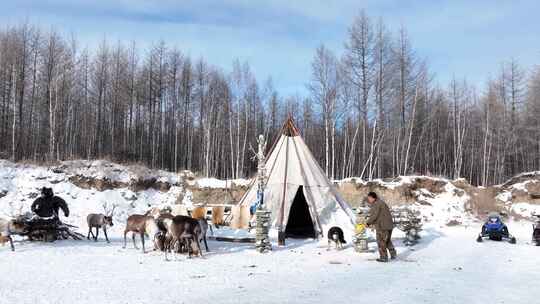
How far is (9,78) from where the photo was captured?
97.4ft

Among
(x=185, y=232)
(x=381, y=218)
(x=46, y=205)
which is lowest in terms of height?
(x=185, y=232)

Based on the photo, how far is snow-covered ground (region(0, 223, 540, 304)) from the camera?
6.05 metres

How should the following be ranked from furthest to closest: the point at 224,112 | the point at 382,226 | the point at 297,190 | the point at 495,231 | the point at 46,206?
the point at 224,112, the point at 297,190, the point at 495,231, the point at 46,206, the point at 382,226

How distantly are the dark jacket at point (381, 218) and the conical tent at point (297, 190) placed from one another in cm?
382

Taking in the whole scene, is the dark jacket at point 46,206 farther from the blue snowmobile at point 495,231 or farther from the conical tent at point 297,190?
the blue snowmobile at point 495,231

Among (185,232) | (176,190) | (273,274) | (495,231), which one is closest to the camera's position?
(273,274)

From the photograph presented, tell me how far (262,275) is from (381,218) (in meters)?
3.56

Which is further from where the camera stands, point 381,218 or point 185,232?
point 381,218

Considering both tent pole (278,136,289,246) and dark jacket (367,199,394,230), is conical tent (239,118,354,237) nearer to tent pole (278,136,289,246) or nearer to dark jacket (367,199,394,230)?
tent pole (278,136,289,246)

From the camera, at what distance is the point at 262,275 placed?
7812mm

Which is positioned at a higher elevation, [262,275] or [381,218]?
[381,218]

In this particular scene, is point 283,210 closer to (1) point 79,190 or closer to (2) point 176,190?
(2) point 176,190

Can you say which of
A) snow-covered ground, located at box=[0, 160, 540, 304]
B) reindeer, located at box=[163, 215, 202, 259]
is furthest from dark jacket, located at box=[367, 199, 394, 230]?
reindeer, located at box=[163, 215, 202, 259]

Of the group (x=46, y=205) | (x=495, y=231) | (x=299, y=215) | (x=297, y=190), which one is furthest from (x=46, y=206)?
(x=495, y=231)
